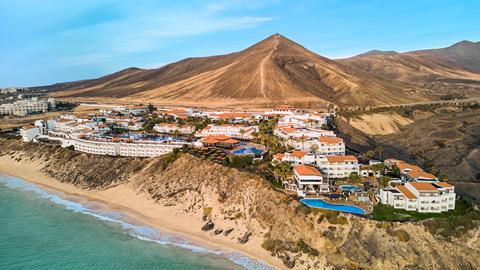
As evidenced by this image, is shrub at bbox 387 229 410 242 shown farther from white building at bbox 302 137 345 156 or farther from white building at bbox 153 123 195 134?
white building at bbox 153 123 195 134

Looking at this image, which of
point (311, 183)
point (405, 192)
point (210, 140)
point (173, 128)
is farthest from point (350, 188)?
point (173, 128)

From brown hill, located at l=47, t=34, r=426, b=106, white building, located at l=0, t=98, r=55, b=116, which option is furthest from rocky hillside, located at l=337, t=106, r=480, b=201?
white building, located at l=0, t=98, r=55, b=116

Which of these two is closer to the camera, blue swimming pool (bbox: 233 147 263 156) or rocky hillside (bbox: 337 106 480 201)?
blue swimming pool (bbox: 233 147 263 156)

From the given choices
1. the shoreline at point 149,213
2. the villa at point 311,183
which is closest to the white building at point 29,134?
the shoreline at point 149,213

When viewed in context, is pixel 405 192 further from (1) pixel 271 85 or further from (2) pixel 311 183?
(1) pixel 271 85

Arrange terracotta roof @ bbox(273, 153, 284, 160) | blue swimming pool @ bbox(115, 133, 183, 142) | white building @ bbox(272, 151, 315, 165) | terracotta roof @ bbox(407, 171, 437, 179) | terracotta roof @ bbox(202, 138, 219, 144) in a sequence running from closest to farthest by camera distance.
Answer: terracotta roof @ bbox(407, 171, 437, 179) → white building @ bbox(272, 151, 315, 165) → terracotta roof @ bbox(273, 153, 284, 160) → terracotta roof @ bbox(202, 138, 219, 144) → blue swimming pool @ bbox(115, 133, 183, 142)

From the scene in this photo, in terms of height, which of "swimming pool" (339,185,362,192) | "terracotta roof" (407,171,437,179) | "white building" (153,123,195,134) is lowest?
"swimming pool" (339,185,362,192)

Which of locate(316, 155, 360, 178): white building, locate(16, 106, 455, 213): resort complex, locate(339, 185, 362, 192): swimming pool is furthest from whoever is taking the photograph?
locate(316, 155, 360, 178): white building
